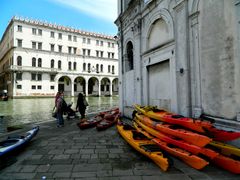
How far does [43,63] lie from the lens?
1751 inches

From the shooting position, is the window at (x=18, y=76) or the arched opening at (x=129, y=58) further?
the window at (x=18, y=76)

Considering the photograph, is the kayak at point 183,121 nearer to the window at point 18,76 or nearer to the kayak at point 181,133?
the kayak at point 181,133

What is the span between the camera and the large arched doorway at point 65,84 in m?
49.1

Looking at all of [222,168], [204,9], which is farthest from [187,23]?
[222,168]

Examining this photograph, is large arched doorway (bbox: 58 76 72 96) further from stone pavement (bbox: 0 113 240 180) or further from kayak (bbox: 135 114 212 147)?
kayak (bbox: 135 114 212 147)

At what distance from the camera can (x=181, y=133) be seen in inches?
174

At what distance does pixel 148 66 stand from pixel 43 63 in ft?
133

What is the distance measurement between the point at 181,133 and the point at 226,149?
3.06 ft

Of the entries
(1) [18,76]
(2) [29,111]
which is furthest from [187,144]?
(1) [18,76]

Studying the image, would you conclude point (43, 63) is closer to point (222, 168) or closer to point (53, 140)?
point (53, 140)

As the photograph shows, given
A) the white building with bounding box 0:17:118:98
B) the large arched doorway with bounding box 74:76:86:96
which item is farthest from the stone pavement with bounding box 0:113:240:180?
the large arched doorway with bounding box 74:76:86:96

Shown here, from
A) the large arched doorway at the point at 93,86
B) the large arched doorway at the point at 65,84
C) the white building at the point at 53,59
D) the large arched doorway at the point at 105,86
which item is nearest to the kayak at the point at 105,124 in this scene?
the white building at the point at 53,59

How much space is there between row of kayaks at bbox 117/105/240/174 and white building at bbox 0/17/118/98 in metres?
42.3

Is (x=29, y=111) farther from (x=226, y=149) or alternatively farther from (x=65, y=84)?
(x=65, y=84)
